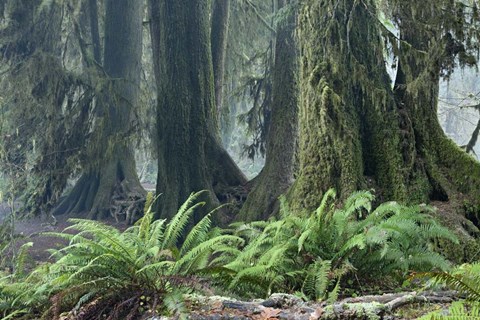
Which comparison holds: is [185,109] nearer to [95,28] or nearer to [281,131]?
[281,131]

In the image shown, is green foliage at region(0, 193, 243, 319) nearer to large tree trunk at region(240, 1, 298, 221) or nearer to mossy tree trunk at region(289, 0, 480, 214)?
mossy tree trunk at region(289, 0, 480, 214)

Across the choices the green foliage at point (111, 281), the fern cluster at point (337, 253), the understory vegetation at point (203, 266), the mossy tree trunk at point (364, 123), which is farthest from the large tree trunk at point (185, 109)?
the green foliage at point (111, 281)

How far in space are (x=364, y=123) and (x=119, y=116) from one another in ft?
30.3

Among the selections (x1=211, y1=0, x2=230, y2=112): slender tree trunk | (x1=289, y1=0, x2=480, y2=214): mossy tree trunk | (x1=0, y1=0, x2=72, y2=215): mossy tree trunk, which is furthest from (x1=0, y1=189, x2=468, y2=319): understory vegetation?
(x1=211, y1=0, x2=230, y2=112): slender tree trunk

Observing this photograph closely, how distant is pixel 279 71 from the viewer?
10.7 m

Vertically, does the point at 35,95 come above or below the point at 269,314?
above

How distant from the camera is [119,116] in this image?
14430mm

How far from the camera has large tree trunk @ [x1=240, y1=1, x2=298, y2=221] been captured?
32.4 ft

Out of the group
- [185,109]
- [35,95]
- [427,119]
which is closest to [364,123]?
[427,119]

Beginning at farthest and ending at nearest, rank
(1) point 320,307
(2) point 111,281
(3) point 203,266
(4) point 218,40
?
(4) point 218,40 < (3) point 203,266 < (2) point 111,281 < (1) point 320,307

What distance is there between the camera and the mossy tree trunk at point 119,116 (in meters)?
14.2

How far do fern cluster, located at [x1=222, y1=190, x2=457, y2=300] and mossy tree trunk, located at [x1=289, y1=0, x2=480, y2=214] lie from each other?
142 cm

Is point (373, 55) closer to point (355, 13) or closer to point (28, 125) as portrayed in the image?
point (355, 13)

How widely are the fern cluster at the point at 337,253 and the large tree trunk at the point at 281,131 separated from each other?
189 inches
